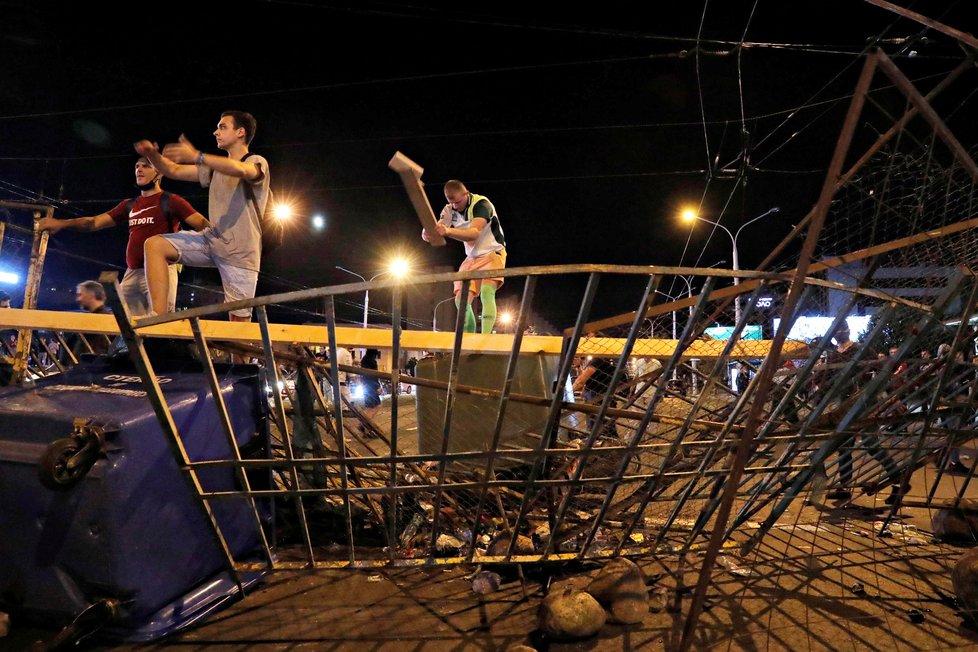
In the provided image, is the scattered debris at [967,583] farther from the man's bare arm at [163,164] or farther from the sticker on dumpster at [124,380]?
the man's bare arm at [163,164]

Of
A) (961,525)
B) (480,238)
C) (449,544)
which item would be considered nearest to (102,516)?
(449,544)

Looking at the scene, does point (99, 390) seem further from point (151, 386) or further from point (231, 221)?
point (231, 221)

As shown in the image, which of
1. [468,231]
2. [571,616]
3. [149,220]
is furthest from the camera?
[468,231]

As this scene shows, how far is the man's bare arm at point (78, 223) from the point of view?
455cm

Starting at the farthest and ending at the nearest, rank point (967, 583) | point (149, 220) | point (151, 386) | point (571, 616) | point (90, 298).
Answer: point (90, 298) < point (149, 220) < point (967, 583) < point (571, 616) < point (151, 386)

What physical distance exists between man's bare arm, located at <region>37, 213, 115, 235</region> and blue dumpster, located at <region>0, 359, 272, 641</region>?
2.44 m

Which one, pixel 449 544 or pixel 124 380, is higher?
pixel 124 380

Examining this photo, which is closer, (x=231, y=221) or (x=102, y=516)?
(x=102, y=516)

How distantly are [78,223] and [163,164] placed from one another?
6.90ft

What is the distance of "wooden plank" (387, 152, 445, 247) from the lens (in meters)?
3.04

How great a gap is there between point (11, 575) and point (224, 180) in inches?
111

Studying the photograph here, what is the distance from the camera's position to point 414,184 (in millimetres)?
3199

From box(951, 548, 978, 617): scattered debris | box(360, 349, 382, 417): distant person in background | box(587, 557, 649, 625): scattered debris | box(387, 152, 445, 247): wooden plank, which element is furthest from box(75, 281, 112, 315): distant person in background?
box(951, 548, 978, 617): scattered debris

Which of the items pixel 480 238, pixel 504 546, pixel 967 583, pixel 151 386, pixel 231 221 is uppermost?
pixel 480 238
